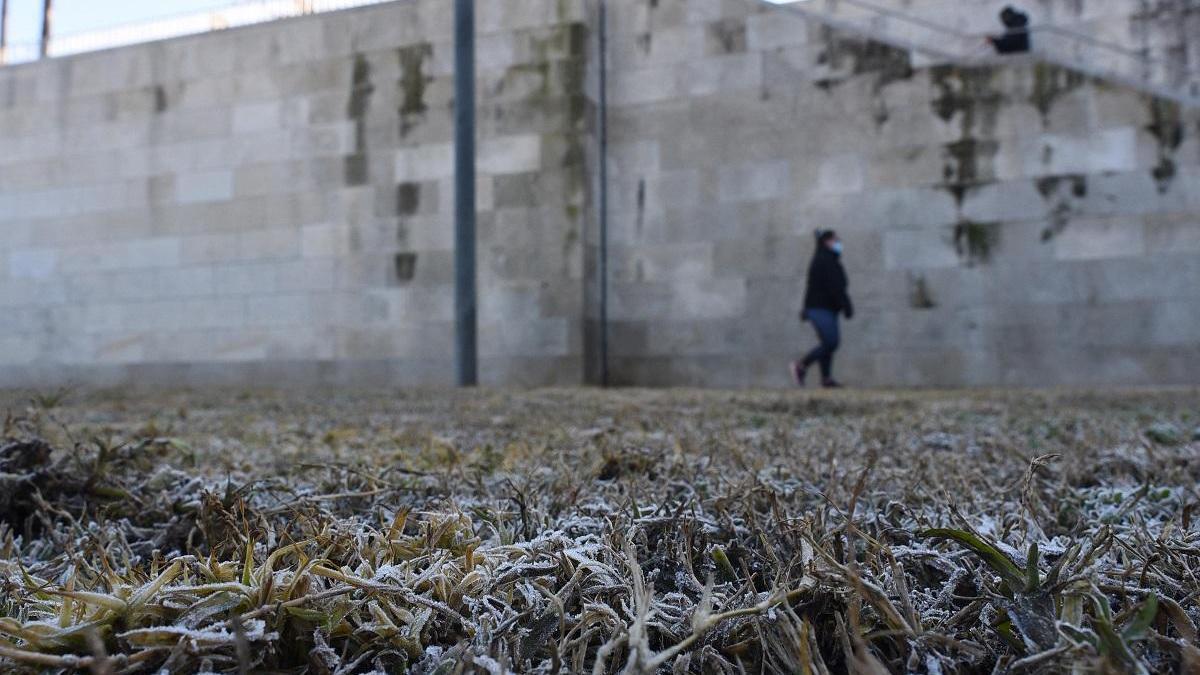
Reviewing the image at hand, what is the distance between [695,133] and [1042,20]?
365 centimetres

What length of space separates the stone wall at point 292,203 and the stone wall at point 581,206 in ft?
0.09

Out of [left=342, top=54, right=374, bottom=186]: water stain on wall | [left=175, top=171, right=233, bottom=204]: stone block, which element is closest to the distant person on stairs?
[left=342, top=54, right=374, bottom=186]: water stain on wall

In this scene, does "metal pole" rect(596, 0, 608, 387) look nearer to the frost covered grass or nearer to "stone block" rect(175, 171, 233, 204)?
"stone block" rect(175, 171, 233, 204)

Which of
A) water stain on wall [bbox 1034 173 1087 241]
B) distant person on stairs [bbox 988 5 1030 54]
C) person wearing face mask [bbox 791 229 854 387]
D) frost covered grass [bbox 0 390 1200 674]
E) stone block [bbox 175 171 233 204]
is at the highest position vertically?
distant person on stairs [bbox 988 5 1030 54]

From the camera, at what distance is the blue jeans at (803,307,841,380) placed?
754cm

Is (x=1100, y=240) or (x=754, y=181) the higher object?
(x=754, y=181)

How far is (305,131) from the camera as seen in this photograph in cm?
948

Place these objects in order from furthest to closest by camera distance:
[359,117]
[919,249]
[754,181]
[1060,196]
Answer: [359,117] → [754,181] → [919,249] → [1060,196]

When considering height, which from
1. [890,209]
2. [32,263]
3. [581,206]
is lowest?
[32,263]

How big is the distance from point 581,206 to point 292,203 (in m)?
3.16

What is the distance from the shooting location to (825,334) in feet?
24.7

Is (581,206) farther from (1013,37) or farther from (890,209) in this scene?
(1013,37)

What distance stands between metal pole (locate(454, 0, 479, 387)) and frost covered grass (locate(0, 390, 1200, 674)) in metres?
5.73

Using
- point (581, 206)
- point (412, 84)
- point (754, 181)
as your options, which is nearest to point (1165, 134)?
point (754, 181)
